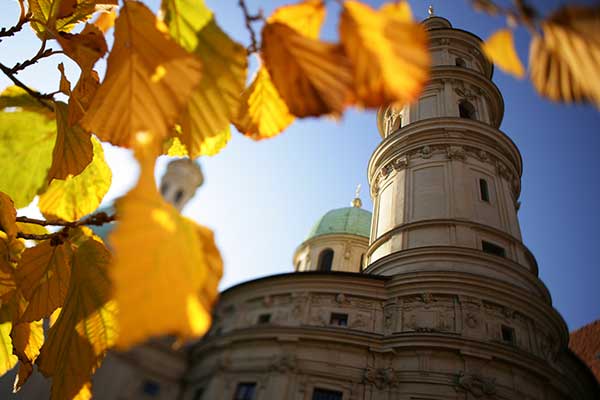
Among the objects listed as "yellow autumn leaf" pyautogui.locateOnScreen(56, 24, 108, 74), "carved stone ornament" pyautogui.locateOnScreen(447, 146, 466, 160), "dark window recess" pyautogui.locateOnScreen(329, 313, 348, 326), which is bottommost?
"yellow autumn leaf" pyautogui.locateOnScreen(56, 24, 108, 74)

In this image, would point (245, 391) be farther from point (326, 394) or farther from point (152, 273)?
point (152, 273)

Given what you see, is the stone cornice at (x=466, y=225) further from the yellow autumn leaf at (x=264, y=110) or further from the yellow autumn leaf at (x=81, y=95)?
the yellow autumn leaf at (x=264, y=110)

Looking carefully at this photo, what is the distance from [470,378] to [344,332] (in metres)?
4.12

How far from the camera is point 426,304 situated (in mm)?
13211

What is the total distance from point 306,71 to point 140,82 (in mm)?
319

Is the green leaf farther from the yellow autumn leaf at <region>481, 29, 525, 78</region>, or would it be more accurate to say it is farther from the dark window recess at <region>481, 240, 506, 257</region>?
the dark window recess at <region>481, 240, 506, 257</region>

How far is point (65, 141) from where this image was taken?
1315 mm

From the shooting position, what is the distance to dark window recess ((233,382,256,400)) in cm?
1448

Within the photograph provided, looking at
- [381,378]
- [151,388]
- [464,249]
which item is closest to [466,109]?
[464,249]

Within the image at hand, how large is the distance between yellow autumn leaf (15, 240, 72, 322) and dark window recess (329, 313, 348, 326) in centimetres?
1400

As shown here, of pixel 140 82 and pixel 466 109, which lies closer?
pixel 140 82

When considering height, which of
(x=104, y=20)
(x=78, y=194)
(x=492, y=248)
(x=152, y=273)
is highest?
(x=492, y=248)

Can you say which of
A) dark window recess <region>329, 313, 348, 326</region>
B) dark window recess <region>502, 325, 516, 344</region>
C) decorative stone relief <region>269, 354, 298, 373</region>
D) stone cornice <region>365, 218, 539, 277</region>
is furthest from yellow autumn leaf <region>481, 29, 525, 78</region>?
stone cornice <region>365, 218, 539, 277</region>

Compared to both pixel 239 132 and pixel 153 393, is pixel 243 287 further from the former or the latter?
pixel 239 132
